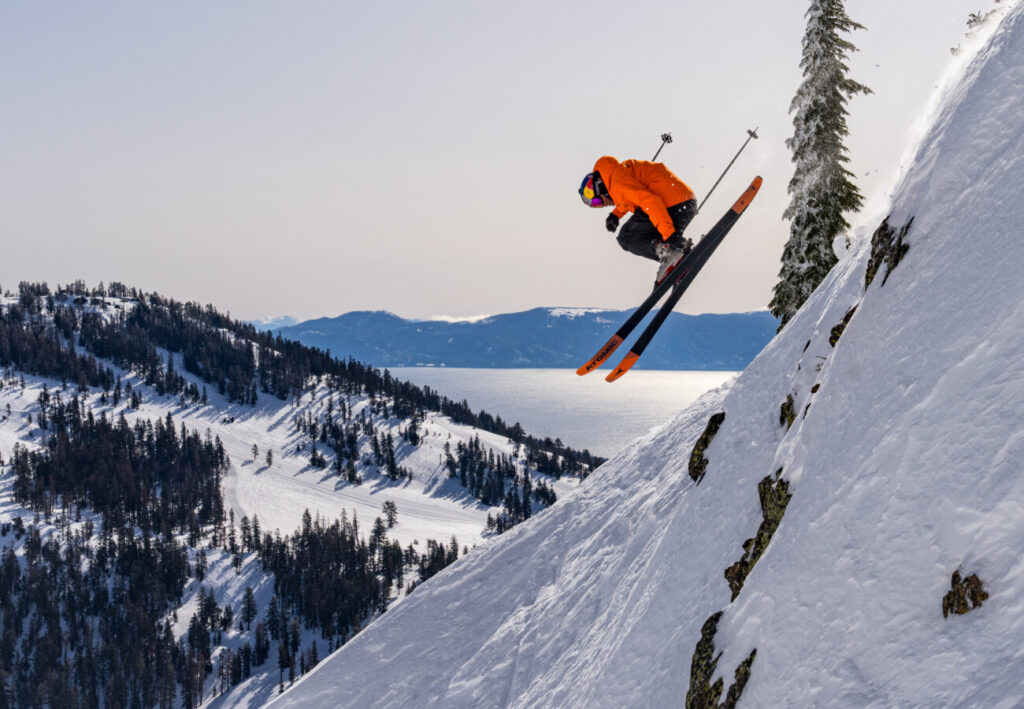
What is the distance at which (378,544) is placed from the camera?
148375mm

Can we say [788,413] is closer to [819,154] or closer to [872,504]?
[872,504]

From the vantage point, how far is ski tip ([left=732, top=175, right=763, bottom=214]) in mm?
13320

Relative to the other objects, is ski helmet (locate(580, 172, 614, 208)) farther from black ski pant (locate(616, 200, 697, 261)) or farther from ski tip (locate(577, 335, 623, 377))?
ski tip (locate(577, 335, 623, 377))

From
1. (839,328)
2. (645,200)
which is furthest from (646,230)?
(839,328)

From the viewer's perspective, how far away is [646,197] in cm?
1151

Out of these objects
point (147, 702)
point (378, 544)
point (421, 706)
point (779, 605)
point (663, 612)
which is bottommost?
point (147, 702)

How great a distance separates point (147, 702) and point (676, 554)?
145 metres

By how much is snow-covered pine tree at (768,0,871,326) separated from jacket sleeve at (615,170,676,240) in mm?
13430

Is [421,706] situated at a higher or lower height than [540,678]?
lower

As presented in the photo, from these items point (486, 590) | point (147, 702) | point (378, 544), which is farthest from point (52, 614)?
point (486, 590)

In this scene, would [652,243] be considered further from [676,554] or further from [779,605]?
[779,605]

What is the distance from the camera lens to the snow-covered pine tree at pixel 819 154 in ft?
72.7

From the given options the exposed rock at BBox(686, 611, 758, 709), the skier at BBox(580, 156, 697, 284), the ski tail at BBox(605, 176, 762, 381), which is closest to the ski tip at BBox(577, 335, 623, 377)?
the ski tail at BBox(605, 176, 762, 381)

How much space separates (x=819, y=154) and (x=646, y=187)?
14.6 meters
